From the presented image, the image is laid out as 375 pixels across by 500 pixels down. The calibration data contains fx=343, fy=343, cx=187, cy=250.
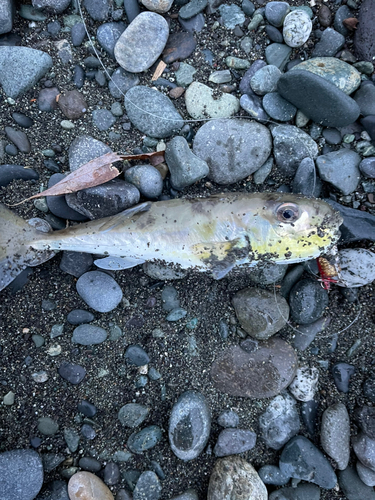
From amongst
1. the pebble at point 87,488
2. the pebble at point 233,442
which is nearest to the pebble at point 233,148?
the pebble at point 233,442

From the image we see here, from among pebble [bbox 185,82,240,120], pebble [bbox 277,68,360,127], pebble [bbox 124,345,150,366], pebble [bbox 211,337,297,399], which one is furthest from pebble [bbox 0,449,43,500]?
pebble [bbox 277,68,360,127]

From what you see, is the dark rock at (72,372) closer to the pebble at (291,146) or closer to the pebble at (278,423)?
the pebble at (278,423)

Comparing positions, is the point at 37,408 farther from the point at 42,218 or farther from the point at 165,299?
the point at 42,218

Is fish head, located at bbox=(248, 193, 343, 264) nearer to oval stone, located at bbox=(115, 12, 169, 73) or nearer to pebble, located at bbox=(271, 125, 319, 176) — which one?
pebble, located at bbox=(271, 125, 319, 176)

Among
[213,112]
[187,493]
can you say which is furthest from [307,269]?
[187,493]

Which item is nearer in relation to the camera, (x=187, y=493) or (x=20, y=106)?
(x=187, y=493)

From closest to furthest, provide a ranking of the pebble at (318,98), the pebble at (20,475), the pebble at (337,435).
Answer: the pebble at (20,475) → the pebble at (318,98) → the pebble at (337,435)
